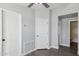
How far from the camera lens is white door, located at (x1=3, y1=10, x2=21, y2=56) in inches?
113

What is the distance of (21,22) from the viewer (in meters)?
3.53

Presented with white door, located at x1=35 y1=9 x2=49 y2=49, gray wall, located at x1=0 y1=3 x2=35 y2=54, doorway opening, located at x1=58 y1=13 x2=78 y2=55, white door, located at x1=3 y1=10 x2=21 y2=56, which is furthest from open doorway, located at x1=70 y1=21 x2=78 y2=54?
white door, located at x1=3 y1=10 x2=21 y2=56

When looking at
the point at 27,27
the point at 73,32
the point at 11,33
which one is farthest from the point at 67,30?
the point at 11,33

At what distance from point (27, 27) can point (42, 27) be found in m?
1.02

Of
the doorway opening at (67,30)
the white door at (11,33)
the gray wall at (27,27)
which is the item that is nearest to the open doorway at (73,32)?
the doorway opening at (67,30)

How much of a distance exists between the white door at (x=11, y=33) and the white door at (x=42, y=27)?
1359 millimetres

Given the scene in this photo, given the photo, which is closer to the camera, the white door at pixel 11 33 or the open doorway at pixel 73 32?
the white door at pixel 11 33

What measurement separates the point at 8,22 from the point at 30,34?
1.47 m

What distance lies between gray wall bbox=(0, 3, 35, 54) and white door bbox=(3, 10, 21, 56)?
0.26 meters

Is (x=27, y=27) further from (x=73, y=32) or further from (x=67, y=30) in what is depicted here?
Answer: (x=73, y=32)

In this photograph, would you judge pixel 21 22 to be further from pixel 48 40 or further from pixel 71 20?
pixel 71 20

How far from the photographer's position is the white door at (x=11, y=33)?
2879 mm

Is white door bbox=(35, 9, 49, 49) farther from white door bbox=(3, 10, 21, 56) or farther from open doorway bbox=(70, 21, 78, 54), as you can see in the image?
open doorway bbox=(70, 21, 78, 54)

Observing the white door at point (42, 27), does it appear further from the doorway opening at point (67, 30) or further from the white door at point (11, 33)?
the white door at point (11, 33)
